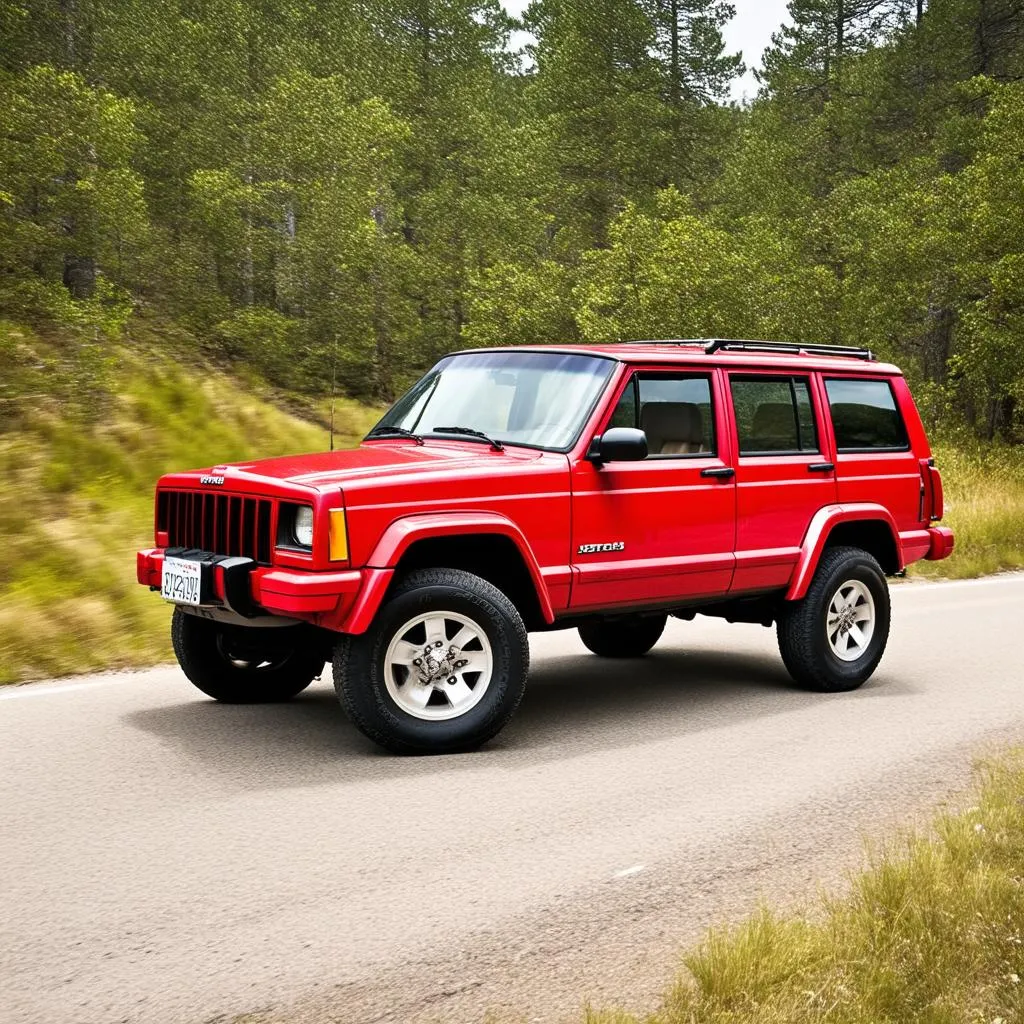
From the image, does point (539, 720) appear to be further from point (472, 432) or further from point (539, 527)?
point (472, 432)

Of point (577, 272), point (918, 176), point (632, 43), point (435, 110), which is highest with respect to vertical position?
point (632, 43)

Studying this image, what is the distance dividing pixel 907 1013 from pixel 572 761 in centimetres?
289

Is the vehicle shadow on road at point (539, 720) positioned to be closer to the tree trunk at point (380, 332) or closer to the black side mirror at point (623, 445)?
the black side mirror at point (623, 445)

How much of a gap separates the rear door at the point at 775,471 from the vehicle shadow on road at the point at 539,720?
2.72 feet

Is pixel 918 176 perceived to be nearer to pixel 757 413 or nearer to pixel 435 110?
pixel 435 110

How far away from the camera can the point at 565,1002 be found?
3441mm

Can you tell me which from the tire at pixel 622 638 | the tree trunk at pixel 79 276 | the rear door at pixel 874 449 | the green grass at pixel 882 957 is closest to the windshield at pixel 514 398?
the rear door at pixel 874 449

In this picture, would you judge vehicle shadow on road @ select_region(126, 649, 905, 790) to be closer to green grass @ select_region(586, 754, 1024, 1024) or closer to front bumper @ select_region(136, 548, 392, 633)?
front bumper @ select_region(136, 548, 392, 633)

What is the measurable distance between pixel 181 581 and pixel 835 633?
4039 millimetres

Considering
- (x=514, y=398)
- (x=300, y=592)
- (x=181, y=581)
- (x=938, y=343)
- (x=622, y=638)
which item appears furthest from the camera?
(x=938, y=343)

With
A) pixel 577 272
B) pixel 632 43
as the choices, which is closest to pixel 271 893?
pixel 577 272

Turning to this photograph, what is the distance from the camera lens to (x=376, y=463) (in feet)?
20.1

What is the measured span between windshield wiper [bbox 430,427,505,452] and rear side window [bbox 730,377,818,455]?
5.11 feet

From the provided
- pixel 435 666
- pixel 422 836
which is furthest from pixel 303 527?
pixel 422 836
